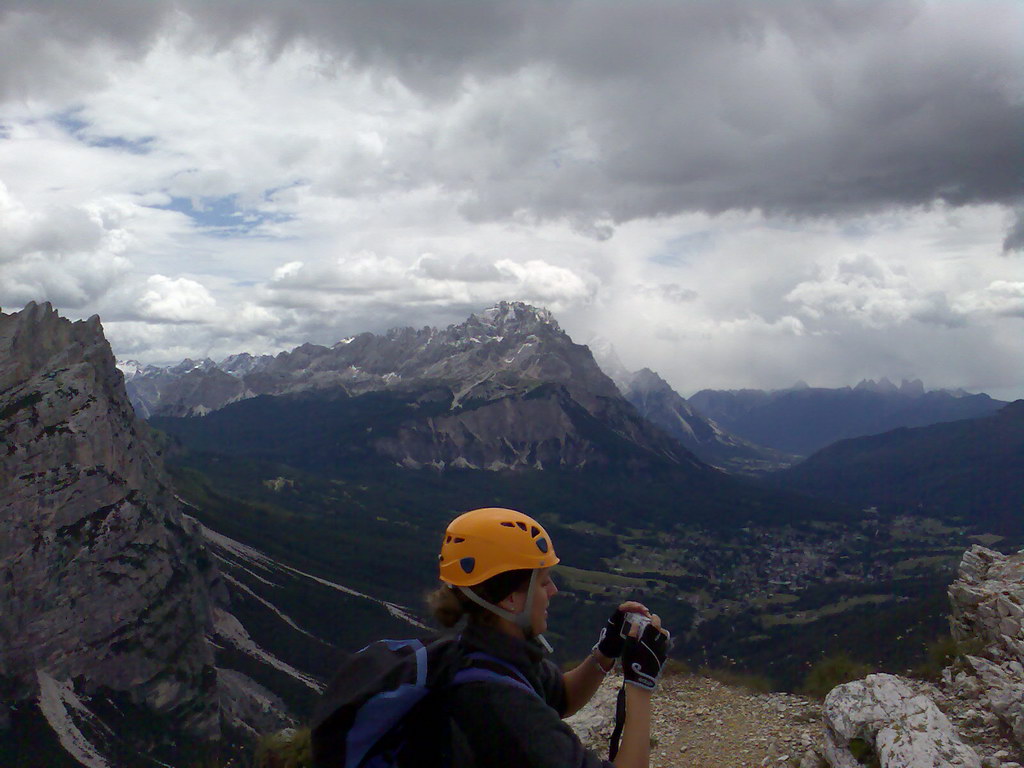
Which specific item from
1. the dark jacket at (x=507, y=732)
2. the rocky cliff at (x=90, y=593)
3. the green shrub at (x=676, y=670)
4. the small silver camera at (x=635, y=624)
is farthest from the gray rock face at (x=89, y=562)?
the dark jacket at (x=507, y=732)

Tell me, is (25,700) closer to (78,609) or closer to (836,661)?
(78,609)

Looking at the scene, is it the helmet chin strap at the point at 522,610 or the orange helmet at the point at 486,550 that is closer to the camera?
the helmet chin strap at the point at 522,610

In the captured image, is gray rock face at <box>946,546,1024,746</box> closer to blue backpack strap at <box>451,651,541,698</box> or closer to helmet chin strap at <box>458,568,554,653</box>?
helmet chin strap at <box>458,568,554,653</box>

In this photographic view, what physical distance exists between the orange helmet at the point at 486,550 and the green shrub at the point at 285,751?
14039mm

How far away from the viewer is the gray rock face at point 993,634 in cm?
1518

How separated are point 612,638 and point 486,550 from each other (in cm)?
217

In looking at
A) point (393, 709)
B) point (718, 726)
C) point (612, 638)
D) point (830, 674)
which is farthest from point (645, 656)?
point (830, 674)

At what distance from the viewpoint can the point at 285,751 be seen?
18.3m

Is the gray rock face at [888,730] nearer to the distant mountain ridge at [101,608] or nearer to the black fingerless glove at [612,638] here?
the black fingerless glove at [612,638]

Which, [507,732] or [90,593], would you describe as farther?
[90,593]

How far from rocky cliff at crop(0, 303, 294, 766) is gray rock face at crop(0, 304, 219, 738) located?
231 millimetres

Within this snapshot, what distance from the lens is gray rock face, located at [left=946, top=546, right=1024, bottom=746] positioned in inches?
598

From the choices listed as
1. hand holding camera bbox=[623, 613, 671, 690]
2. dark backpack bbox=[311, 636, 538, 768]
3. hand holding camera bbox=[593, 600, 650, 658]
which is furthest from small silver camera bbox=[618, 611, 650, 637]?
dark backpack bbox=[311, 636, 538, 768]

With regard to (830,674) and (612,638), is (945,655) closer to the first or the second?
(830,674)
